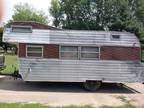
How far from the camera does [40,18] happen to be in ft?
227

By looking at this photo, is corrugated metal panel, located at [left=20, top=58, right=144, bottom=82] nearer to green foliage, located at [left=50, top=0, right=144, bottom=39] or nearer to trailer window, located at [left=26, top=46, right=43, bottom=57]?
trailer window, located at [left=26, top=46, right=43, bottom=57]

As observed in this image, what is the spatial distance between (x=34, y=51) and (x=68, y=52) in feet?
4.83

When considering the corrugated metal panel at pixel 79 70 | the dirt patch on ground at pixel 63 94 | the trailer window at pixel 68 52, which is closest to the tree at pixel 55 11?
the dirt patch on ground at pixel 63 94

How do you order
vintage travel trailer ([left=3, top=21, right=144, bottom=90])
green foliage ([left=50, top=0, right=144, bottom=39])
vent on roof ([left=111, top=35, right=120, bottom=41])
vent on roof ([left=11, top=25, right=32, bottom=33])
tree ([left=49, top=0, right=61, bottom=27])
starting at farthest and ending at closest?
tree ([left=49, top=0, right=61, bottom=27]) → green foliage ([left=50, top=0, right=144, bottom=39]) → vent on roof ([left=111, top=35, right=120, bottom=41]) → vent on roof ([left=11, top=25, right=32, bottom=33]) → vintage travel trailer ([left=3, top=21, right=144, bottom=90])

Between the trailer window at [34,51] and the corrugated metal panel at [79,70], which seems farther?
the trailer window at [34,51]

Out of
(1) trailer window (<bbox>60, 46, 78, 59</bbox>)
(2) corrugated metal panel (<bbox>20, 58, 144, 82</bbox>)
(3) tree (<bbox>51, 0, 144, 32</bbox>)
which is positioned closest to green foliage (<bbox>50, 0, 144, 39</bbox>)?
(3) tree (<bbox>51, 0, 144, 32</bbox>)

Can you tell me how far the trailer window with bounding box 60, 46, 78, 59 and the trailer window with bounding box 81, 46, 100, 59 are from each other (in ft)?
1.03

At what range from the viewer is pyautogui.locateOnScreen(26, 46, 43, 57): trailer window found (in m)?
13.9

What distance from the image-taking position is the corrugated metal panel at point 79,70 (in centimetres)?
1368

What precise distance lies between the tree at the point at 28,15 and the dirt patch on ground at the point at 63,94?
52.6 metres

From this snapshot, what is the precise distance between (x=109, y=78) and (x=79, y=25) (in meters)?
38.6

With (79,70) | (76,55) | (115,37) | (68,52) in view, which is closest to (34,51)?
(68,52)

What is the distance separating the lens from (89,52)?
1421 cm

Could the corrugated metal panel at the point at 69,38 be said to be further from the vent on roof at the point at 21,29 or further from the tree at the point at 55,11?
the tree at the point at 55,11
